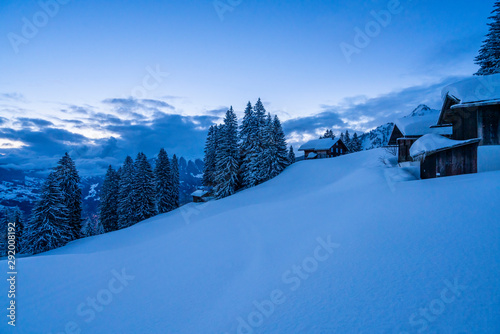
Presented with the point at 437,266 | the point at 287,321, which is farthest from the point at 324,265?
the point at 437,266

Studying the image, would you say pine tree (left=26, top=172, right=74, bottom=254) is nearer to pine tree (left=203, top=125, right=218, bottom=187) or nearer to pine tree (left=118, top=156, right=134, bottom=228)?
pine tree (left=118, top=156, right=134, bottom=228)

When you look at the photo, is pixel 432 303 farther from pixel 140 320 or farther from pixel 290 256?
pixel 140 320

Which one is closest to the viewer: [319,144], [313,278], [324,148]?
[313,278]

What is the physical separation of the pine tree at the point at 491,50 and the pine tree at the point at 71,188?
49.3m

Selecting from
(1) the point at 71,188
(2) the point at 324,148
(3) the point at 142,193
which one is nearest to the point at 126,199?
(3) the point at 142,193

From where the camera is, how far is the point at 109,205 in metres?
38.2

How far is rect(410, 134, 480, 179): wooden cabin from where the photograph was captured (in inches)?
434

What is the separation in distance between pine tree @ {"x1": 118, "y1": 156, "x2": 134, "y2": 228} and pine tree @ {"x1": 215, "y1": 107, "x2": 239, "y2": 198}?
13.9 meters

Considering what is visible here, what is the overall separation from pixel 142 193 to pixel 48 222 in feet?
39.8

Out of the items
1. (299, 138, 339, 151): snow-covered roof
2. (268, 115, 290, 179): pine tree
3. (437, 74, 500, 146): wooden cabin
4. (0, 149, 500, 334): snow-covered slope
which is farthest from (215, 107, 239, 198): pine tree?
(299, 138, 339, 151): snow-covered roof

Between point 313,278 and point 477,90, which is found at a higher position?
point 477,90

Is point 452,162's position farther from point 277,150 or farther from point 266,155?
point 277,150

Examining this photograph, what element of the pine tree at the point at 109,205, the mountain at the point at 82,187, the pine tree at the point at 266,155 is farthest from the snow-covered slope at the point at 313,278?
the mountain at the point at 82,187

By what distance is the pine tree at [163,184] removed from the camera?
1539 inches
